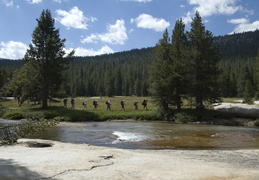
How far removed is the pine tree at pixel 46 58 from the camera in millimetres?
37312

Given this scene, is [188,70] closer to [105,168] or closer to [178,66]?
[178,66]

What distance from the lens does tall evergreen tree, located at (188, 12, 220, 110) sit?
32.0 metres

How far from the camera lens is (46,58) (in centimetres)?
3819

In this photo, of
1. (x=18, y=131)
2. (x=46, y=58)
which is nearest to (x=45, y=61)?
(x=46, y=58)

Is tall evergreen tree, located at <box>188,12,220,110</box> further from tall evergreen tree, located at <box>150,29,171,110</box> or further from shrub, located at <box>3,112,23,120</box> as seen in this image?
shrub, located at <box>3,112,23,120</box>

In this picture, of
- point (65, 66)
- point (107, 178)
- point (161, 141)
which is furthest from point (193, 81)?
point (107, 178)

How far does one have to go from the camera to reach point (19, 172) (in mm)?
6871

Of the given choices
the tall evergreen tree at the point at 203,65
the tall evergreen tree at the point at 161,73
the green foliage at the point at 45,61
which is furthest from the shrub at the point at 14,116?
the tall evergreen tree at the point at 203,65

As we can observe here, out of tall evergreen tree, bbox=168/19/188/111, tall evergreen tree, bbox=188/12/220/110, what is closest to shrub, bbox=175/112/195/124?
tall evergreen tree, bbox=168/19/188/111

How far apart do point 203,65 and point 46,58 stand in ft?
76.6

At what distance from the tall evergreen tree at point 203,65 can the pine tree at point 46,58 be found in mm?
18879

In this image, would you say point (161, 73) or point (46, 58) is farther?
point (46, 58)

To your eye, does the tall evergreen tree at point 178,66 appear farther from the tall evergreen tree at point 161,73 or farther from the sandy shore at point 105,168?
the sandy shore at point 105,168

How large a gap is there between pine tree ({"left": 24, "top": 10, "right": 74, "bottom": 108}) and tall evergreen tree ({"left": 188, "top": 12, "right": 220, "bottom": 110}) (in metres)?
18.9
